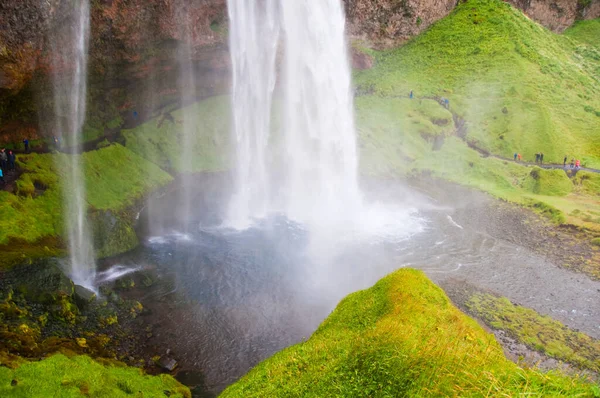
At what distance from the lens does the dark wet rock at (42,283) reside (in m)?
18.7

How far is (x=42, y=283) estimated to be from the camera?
19344mm

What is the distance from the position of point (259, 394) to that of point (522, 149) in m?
46.3

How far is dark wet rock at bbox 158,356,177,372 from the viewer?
16.5 m

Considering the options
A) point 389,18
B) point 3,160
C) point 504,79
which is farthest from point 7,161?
point 389,18

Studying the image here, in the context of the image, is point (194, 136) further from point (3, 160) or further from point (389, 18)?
point (389, 18)

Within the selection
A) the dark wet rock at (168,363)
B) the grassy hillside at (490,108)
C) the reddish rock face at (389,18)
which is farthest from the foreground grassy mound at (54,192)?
the reddish rock face at (389,18)

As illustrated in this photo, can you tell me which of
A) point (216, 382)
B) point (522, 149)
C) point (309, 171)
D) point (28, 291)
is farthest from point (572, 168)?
point (28, 291)

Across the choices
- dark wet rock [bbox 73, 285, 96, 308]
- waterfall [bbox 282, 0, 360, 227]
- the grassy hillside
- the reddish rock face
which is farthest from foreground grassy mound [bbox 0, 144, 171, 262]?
the reddish rock face

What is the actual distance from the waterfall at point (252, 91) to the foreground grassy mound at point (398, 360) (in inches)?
828

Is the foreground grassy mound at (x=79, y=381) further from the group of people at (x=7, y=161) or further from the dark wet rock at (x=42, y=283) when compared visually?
the group of people at (x=7, y=161)

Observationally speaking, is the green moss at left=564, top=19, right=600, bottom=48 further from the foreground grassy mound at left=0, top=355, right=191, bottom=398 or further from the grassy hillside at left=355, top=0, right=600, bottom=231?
the foreground grassy mound at left=0, top=355, right=191, bottom=398

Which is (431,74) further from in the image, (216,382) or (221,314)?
(216,382)

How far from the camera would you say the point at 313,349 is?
12789mm

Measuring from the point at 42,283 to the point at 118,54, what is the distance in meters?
22.1
